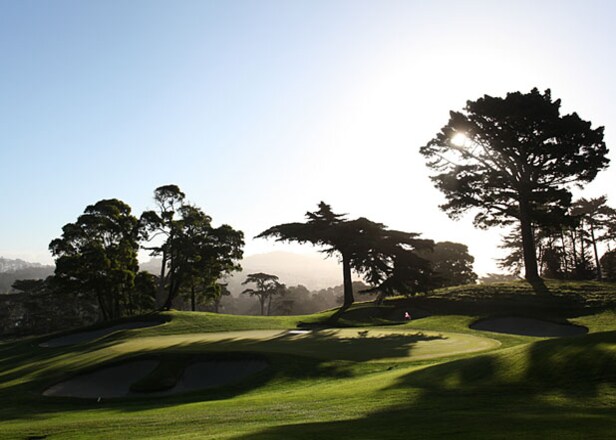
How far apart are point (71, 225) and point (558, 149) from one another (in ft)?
180

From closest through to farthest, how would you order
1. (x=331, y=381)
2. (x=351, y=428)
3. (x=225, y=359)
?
1. (x=351, y=428)
2. (x=331, y=381)
3. (x=225, y=359)

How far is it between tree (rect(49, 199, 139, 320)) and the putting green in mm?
18551

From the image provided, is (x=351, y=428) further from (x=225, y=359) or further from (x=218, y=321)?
(x=218, y=321)

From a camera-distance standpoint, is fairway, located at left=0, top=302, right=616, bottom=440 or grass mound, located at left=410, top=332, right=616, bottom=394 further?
grass mound, located at left=410, top=332, right=616, bottom=394

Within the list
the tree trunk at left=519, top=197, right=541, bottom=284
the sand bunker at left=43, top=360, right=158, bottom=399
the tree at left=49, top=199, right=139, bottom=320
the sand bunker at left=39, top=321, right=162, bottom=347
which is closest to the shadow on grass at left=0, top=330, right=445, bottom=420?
the sand bunker at left=43, top=360, right=158, bottom=399

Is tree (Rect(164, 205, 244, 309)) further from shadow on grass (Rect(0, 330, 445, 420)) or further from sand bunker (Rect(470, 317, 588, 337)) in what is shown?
sand bunker (Rect(470, 317, 588, 337))

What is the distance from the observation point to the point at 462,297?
153 ft

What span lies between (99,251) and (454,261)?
65969 millimetres

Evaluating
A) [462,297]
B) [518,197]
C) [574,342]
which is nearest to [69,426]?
[574,342]

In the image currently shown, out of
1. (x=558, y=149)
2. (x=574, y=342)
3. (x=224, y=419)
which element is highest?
(x=558, y=149)

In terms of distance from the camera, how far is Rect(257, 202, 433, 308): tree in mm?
44750

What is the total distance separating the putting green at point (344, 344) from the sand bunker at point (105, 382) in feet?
10.3

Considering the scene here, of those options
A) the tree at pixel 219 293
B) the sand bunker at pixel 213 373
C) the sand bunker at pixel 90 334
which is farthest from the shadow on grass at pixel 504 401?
the tree at pixel 219 293

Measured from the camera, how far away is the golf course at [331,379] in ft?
30.6
